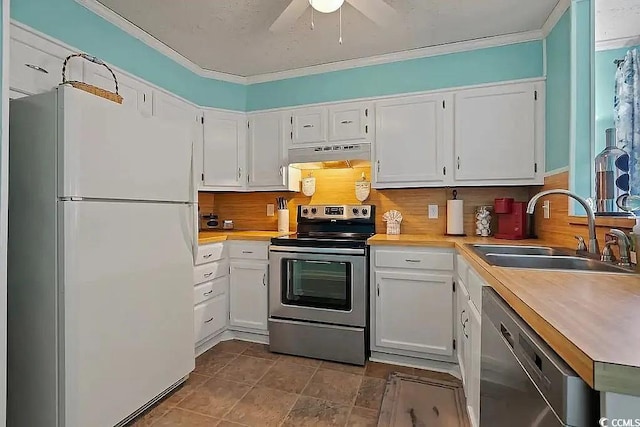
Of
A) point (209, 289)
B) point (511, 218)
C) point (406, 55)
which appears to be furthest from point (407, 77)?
point (209, 289)

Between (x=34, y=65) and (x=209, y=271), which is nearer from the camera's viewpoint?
(x=34, y=65)

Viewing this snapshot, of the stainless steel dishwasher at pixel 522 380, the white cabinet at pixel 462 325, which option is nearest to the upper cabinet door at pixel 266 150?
the white cabinet at pixel 462 325

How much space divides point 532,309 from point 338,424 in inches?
55.5

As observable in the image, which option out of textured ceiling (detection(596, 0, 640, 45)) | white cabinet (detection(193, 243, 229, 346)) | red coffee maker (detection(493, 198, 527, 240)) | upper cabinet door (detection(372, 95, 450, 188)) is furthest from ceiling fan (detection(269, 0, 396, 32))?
white cabinet (detection(193, 243, 229, 346))

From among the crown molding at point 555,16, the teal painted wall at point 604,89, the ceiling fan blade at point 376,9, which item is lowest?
the teal painted wall at point 604,89

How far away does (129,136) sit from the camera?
167cm

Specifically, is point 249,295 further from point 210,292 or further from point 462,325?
point 462,325

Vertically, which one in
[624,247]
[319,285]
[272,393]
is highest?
[624,247]

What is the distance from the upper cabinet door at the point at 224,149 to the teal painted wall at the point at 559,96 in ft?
8.19

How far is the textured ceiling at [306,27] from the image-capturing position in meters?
2.09

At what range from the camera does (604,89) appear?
1926 millimetres

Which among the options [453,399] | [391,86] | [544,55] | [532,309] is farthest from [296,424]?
[544,55]

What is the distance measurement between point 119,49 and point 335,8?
1600mm

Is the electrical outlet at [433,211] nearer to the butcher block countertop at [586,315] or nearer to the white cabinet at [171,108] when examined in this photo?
the butcher block countertop at [586,315]
